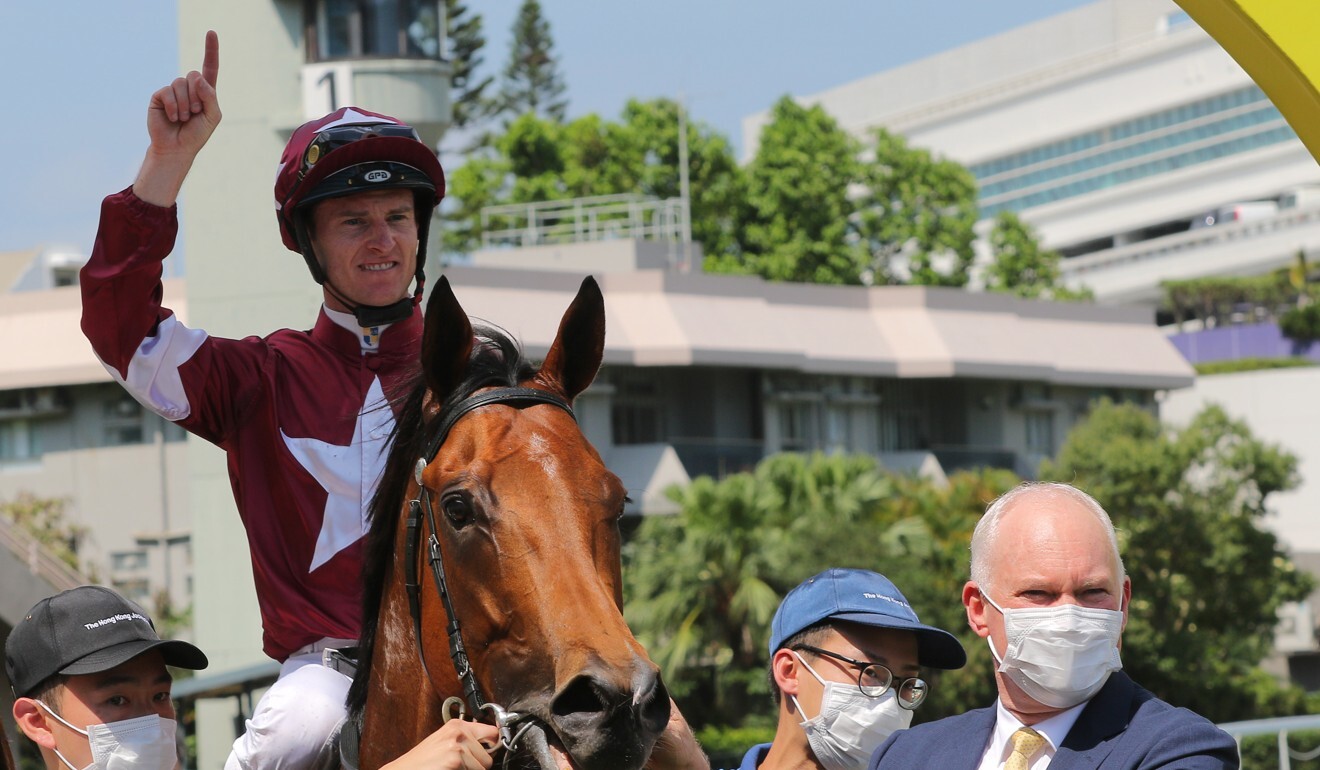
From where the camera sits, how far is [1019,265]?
59.1 metres

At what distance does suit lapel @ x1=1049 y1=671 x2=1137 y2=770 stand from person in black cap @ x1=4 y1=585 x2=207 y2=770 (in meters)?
1.96

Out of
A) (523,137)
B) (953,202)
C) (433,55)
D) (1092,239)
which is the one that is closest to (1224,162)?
(1092,239)

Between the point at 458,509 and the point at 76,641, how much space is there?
1.16 metres

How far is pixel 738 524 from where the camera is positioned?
30.2 meters

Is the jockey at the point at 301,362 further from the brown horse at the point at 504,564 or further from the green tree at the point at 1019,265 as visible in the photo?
the green tree at the point at 1019,265

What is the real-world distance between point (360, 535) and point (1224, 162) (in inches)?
3422

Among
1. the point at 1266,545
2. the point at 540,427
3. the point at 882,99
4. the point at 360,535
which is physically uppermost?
the point at 882,99

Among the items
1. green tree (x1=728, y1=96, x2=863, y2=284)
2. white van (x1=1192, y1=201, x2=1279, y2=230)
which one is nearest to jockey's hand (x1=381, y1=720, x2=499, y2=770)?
green tree (x1=728, y1=96, x2=863, y2=284)

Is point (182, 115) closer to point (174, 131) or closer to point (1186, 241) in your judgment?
point (174, 131)

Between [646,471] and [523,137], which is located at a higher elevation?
[523,137]

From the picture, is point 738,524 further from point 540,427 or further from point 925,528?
point 540,427

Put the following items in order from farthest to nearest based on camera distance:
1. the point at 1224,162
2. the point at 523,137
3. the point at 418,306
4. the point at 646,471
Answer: the point at 1224,162 → the point at 523,137 → the point at 646,471 → the point at 418,306

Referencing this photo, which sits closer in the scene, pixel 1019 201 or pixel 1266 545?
pixel 1266 545

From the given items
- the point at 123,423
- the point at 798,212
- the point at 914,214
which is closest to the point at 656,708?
the point at 123,423
